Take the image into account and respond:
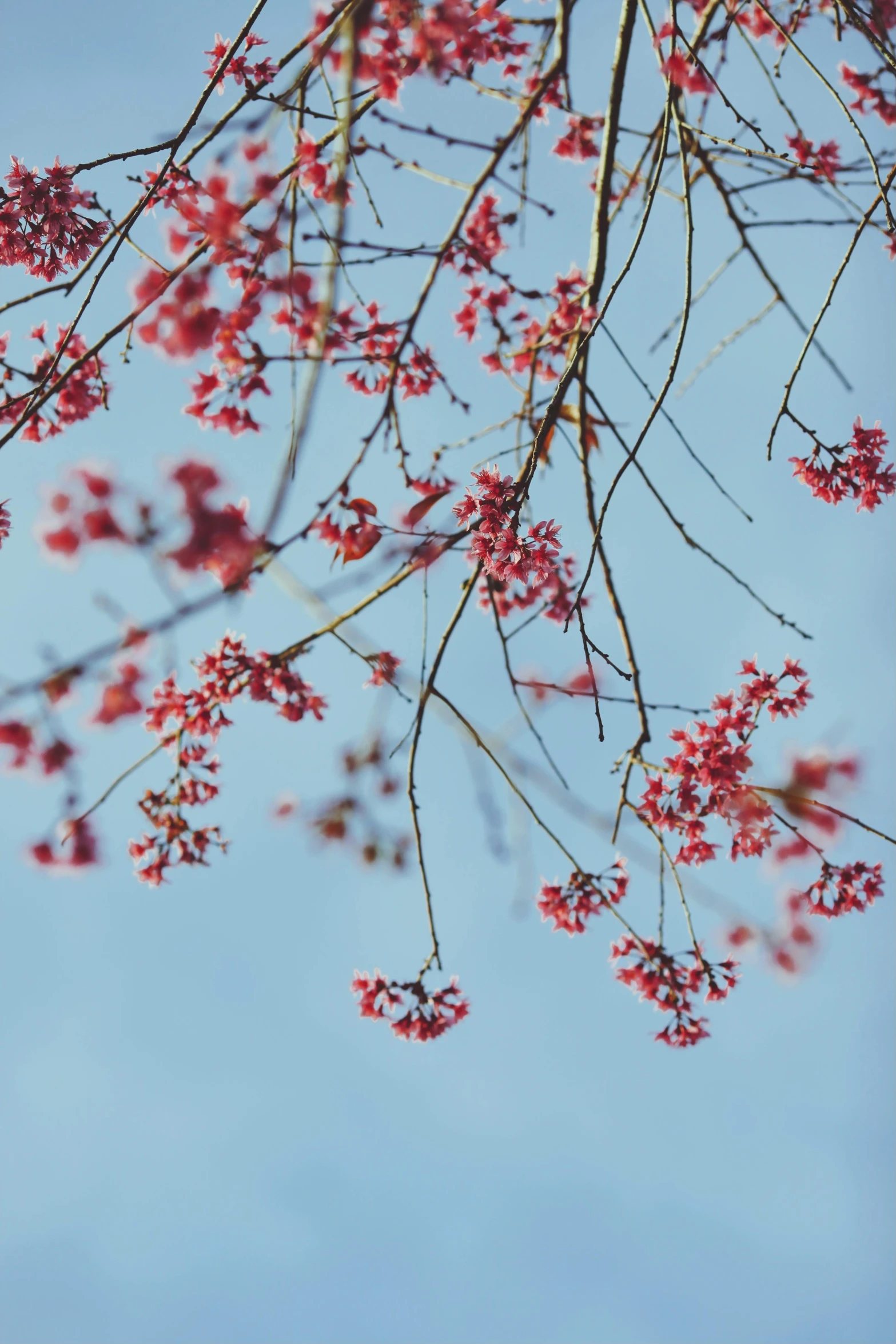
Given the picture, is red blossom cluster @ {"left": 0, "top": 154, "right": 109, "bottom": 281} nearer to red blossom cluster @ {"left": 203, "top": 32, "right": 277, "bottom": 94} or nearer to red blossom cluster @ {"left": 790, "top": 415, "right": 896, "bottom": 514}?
red blossom cluster @ {"left": 203, "top": 32, "right": 277, "bottom": 94}

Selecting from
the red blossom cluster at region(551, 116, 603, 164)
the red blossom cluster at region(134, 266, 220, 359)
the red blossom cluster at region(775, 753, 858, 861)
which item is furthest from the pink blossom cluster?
the red blossom cluster at region(551, 116, 603, 164)

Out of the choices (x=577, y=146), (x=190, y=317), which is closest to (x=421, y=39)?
(x=190, y=317)

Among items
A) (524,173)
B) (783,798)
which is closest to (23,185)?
(524,173)

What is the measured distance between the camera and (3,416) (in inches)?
132

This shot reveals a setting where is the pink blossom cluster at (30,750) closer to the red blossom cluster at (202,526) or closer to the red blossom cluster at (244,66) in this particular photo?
the red blossom cluster at (202,526)

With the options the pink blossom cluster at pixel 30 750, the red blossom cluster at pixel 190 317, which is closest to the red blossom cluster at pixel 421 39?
the red blossom cluster at pixel 190 317

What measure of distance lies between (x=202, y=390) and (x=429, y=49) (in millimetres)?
1246

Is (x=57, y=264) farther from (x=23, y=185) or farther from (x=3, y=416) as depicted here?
(x=3, y=416)

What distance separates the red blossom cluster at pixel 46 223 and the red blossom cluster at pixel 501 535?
76.7 inches

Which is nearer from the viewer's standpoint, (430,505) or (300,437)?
(300,437)

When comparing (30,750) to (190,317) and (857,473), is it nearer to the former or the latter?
(190,317)

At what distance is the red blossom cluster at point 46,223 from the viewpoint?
10.8ft

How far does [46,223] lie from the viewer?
3.40m

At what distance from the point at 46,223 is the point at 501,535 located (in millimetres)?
2378
